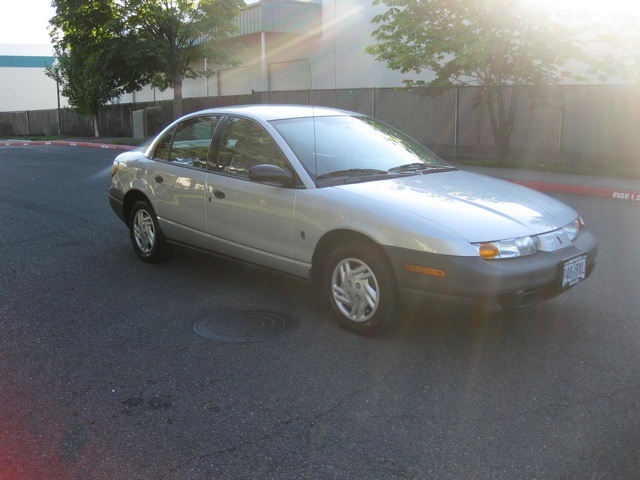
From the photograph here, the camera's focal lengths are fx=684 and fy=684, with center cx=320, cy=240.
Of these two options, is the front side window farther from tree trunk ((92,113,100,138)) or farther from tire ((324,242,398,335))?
tree trunk ((92,113,100,138))

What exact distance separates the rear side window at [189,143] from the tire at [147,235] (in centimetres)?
57

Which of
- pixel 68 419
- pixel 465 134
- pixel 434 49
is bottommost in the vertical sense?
pixel 68 419

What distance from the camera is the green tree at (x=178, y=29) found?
27.1 meters

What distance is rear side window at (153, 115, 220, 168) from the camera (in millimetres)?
6246

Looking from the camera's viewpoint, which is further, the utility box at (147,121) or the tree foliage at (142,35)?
the utility box at (147,121)

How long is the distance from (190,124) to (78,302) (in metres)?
2.00

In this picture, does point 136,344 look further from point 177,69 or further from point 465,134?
point 177,69

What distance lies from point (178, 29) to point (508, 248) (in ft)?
84.4

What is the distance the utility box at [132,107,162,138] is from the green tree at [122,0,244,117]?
12.6 ft

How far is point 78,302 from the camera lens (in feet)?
19.1

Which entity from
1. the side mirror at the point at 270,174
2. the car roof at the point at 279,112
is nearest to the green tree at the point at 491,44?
the car roof at the point at 279,112

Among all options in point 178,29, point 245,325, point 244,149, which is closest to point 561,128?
point 244,149

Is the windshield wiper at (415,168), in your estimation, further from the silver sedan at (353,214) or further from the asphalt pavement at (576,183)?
the asphalt pavement at (576,183)

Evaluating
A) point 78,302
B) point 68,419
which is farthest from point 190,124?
point 68,419
